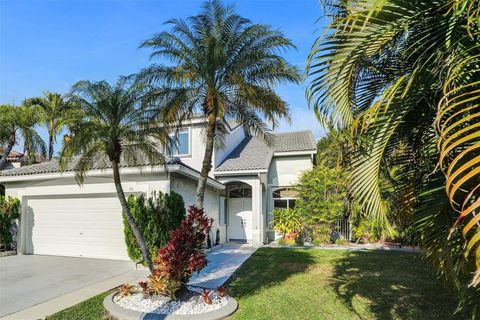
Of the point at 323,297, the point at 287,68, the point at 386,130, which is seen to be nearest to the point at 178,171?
the point at 287,68

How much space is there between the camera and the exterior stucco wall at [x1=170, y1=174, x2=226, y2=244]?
14.0 m

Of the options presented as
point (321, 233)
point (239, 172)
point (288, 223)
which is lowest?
point (321, 233)

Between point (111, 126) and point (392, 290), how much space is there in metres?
9.24

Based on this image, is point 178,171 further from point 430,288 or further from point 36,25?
point 430,288

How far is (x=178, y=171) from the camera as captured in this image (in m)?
13.2

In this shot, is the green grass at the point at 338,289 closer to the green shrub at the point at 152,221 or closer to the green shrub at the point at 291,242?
the green shrub at the point at 152,221

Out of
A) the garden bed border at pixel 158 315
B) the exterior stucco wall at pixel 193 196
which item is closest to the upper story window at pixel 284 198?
the exterior stucco wall at pixel 193 196

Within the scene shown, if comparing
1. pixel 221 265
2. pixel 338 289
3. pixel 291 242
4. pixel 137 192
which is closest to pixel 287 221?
pixel 291 242

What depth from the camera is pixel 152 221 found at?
1220 centimetres

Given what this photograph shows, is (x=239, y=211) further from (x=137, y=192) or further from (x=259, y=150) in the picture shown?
(x=137, y=192)

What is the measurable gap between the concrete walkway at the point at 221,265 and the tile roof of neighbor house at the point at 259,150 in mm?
4577

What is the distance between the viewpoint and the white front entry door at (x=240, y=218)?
67.0ft

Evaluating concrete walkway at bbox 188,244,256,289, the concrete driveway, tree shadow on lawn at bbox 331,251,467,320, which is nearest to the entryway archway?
concrete walkway at bbox 188,244,256,289

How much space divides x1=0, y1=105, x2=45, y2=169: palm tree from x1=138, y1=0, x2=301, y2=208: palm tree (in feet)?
54.0
